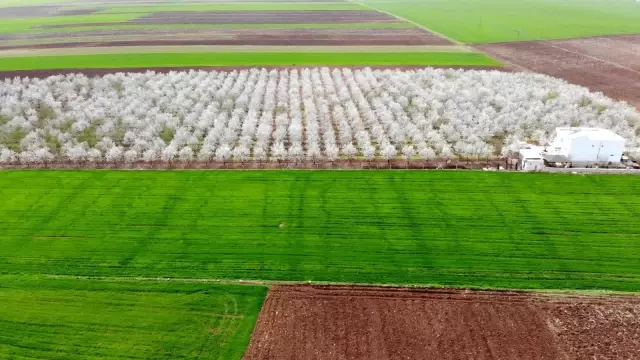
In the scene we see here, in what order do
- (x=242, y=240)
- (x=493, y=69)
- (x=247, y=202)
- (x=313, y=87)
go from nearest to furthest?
(x=242, y=240) → (x=247, y=202) → (x=313, y=87) → (x=493, y=69)

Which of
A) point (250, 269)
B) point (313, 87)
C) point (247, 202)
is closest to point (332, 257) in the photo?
point (250, 269)

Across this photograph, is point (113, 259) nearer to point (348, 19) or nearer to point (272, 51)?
point (272, 51)

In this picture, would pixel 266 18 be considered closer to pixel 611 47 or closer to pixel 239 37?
pixel 239 37

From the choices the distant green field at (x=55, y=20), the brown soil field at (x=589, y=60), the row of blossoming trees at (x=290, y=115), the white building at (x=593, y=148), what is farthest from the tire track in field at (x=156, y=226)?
the distant green field at (x=55, y=20)

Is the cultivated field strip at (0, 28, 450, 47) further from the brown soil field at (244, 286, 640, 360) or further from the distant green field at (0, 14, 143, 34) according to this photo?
the brown soil field at (244, 286, 640, 360)

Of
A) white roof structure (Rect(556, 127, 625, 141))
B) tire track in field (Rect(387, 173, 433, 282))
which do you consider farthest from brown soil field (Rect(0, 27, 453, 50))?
tire track in field (Rect(387, 173, 433, 282))

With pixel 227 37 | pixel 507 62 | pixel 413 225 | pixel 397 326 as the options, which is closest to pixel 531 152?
pixel 413 225
